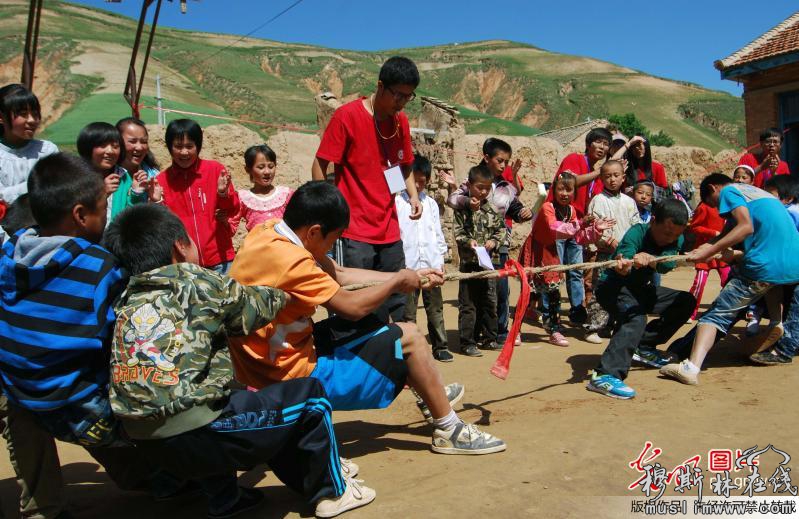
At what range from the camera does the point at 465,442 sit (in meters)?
3.24

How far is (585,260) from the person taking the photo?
7.23 metres

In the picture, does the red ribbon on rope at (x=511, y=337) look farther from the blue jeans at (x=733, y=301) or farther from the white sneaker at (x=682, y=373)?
the blue jeans at (x=733, y=301)

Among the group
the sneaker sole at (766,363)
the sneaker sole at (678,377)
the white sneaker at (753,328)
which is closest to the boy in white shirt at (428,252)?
the sneaker sole at (678,377)

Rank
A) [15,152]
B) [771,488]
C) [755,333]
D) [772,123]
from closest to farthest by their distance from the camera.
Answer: [771,488] < [15,152] < [755,333] < [772,123]

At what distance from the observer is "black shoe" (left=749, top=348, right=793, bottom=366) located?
16.1ft

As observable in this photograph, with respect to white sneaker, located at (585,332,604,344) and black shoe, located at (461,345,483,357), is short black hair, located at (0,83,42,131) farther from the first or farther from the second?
white sneaker, located at (585,332,604,344)

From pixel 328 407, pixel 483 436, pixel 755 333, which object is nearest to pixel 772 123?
pixel 755 333

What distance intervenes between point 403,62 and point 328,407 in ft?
8.04

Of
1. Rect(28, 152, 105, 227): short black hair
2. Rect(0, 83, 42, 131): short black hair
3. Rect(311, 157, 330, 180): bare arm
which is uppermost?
Rect(0, 83, 42, 131): short black hair

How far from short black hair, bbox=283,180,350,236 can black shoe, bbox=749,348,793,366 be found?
3714 millimetres

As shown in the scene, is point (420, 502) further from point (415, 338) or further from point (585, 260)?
point (585, 260)

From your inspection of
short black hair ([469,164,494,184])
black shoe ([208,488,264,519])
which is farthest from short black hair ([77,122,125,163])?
short black hair ([469,164,494,184])

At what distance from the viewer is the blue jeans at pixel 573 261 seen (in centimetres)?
636

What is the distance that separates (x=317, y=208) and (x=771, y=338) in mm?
3906
